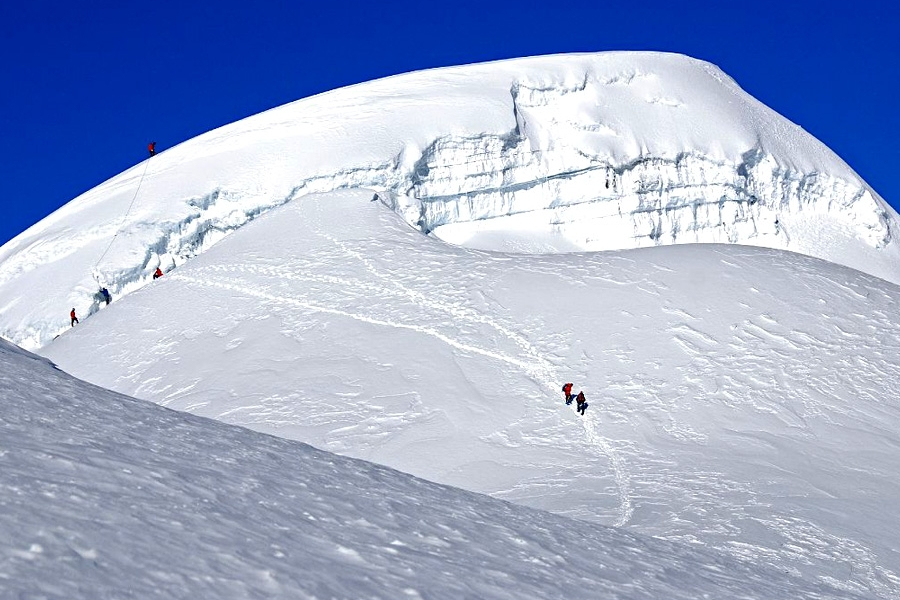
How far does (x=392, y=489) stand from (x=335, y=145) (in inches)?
1207

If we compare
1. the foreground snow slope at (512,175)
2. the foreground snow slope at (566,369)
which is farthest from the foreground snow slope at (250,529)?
the foreground snow slope at (512,175)

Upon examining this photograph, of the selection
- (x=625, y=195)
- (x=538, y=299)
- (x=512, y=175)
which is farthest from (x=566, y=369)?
(x=625, y=195)

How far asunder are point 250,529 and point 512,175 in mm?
34115

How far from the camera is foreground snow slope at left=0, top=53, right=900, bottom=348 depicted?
3800cm

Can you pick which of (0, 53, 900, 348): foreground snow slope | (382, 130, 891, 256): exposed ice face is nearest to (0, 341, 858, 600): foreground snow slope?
(0, 53, 900, 348): foreground snow slope

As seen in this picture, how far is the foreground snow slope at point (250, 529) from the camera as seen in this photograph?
6.51 metres

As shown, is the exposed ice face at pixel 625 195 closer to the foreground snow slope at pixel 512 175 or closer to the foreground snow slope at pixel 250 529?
the foreground snow slope at pixel 512 175

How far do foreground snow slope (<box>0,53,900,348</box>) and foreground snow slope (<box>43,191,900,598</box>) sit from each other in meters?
3.26

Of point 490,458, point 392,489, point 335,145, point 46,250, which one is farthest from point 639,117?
point 392,489

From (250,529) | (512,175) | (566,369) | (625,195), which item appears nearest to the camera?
(250,529)

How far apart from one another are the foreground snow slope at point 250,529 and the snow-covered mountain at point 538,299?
599mm

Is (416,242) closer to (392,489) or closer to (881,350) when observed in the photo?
(881,350)

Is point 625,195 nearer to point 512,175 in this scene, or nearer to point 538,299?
point 512,175

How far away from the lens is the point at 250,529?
25.1 ft
